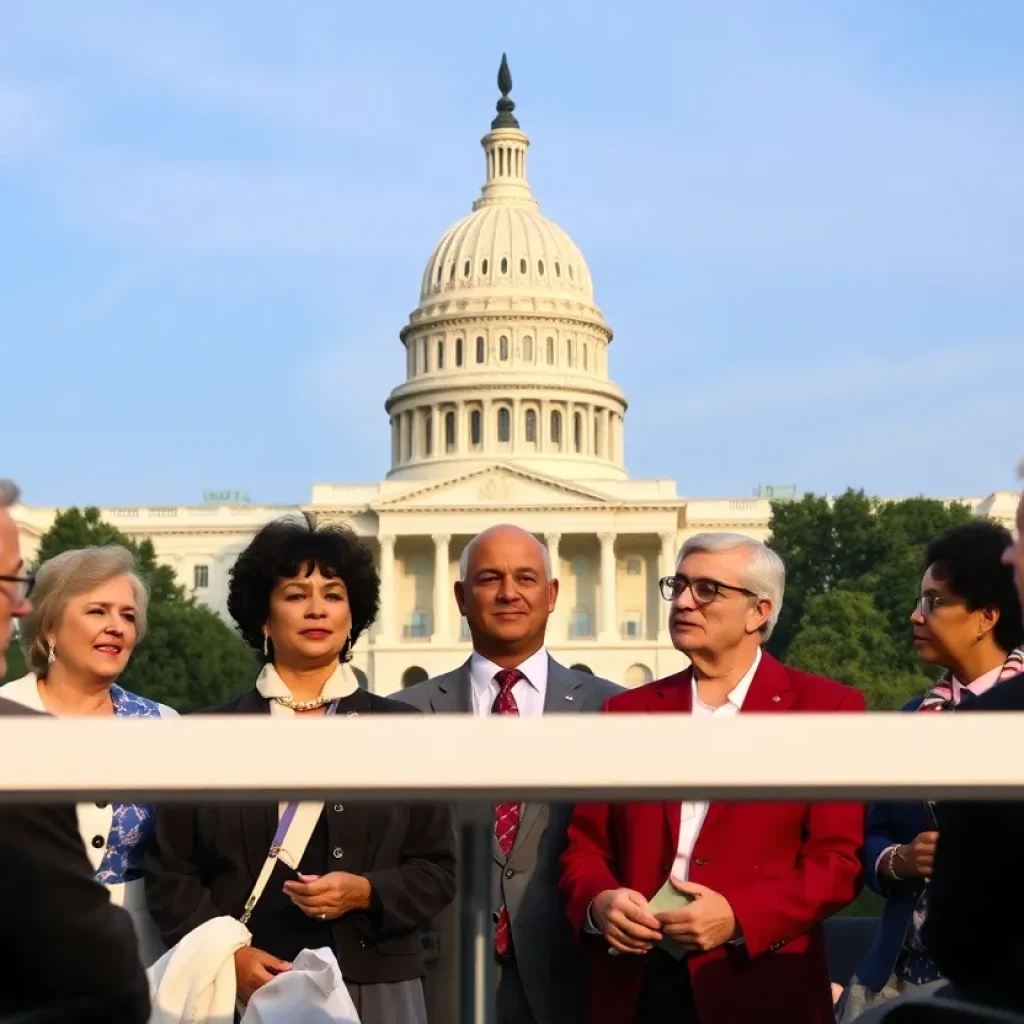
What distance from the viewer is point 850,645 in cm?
6200

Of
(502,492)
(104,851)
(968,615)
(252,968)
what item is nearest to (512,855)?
(104,851)

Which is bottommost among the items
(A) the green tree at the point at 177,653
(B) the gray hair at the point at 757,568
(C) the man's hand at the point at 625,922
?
(C) the man's hand at the point at 625,922

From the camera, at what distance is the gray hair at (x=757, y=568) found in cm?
465

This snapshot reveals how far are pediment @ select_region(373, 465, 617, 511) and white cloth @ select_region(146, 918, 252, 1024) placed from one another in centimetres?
8014

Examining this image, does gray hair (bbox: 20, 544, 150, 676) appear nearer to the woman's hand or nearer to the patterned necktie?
the woman's hand

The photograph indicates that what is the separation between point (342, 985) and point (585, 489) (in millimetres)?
80757

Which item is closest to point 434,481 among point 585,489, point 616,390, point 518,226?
point 585,489

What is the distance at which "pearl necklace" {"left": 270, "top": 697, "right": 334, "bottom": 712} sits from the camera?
4477 mm

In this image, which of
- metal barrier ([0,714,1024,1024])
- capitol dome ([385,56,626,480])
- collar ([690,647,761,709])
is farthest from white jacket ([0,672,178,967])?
capitol dome ([385,56,626,480])

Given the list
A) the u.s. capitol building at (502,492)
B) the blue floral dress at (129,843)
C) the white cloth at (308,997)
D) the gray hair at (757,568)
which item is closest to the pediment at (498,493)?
the u.s. capitol building at (502,492)

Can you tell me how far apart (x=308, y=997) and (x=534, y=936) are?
13.3 inches

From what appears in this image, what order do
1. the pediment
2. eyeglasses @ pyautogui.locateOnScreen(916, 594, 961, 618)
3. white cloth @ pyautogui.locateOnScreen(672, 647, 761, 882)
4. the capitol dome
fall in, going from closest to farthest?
white cloth @ pyautogui.locateOnScreen(672, 647, 761, 882)
eyeglasses @ pyautogui.locateOnScreen(916, 594, 961, 618)
the pediment
the capitol dome

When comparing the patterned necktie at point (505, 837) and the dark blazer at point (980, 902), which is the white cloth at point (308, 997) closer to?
the patterned necktie at point (505, 837)

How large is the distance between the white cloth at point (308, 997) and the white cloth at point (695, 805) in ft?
1.76
